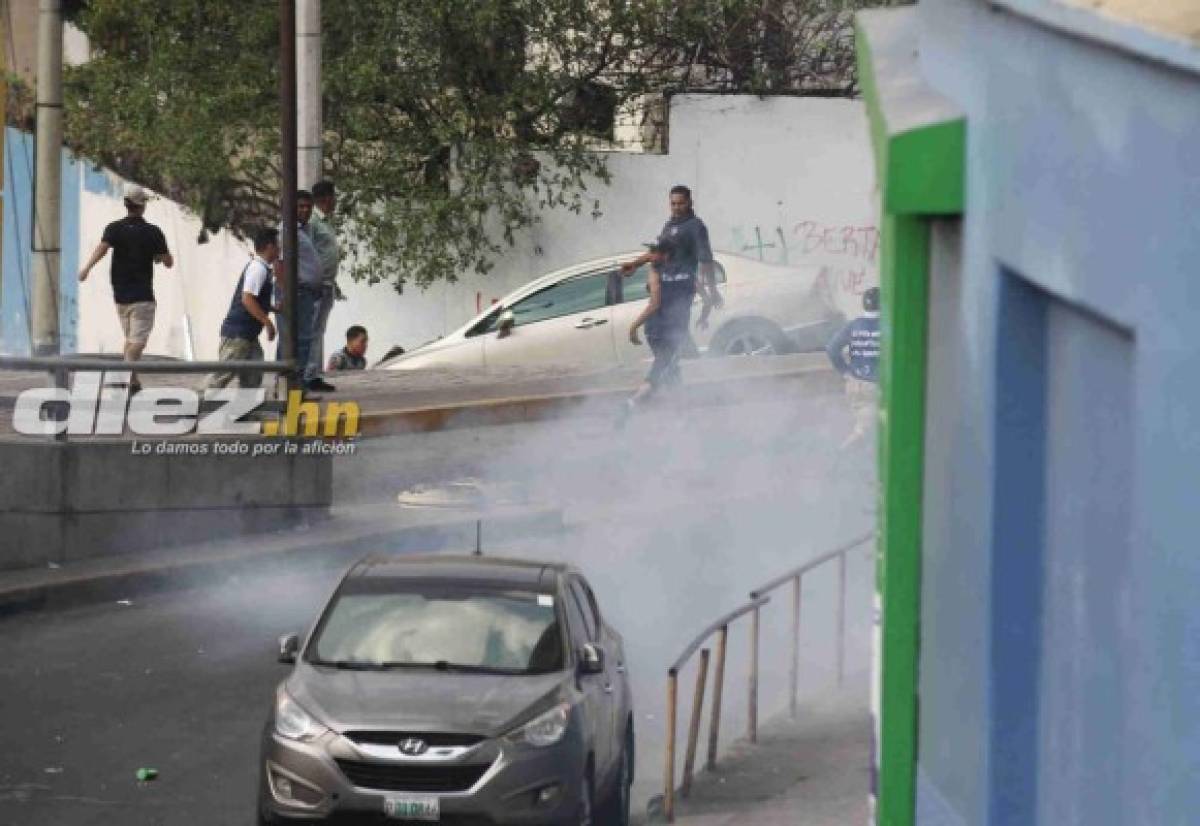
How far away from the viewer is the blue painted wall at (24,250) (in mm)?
36656

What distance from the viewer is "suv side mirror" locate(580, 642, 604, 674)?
11.9 meters

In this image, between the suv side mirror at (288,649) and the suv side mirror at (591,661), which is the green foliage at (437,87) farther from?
the suv side mirror at (591,661)

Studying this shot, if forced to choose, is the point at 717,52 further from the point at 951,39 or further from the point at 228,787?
the point at 951,39

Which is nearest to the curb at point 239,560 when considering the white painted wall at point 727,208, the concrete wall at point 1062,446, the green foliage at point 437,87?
the white painted wall at point 727,208

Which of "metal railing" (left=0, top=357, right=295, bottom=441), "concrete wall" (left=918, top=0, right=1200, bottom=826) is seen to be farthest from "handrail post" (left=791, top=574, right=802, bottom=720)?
"concrete wall" (left=918, top=0, right=1200, bottom=826)

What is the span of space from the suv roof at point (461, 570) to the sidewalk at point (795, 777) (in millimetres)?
1421

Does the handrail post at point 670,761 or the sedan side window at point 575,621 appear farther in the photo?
the sedan side window at point 575,621

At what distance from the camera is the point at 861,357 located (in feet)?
62.7

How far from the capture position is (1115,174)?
3389 mm

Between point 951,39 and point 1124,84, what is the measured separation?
140 cm

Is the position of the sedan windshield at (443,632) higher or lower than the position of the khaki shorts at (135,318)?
lower

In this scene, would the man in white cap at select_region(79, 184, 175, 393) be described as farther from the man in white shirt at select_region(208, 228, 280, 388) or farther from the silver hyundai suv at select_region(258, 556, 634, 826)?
the silver hyundai suv at select_region(258, 556, 634, 826)

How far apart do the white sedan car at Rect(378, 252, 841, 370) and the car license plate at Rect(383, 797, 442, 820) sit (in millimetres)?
15053

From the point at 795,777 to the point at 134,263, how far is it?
365 inches
